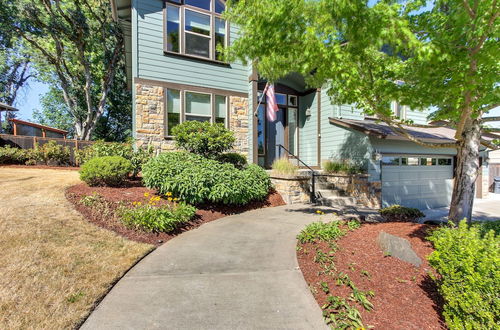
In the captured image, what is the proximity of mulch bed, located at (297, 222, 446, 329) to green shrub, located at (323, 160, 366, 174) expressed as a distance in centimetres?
454

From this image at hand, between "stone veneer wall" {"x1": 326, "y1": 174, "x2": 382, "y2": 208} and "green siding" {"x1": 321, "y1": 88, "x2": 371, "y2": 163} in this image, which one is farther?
"green siding" {"x1": 321, "y1": 88, "x2": 371, "y2": 163}

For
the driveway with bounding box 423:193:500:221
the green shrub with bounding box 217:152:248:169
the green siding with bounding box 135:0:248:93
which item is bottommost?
the driveway with bounding box 423:193:500:221

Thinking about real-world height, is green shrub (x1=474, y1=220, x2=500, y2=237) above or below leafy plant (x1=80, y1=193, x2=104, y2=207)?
below

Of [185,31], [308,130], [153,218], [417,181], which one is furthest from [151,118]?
[417,181]

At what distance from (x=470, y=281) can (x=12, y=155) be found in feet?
46.5

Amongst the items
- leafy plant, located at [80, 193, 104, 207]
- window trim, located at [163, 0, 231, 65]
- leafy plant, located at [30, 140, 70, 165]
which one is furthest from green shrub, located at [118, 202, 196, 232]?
leafy plant, located at [30, 140, 70, 165]

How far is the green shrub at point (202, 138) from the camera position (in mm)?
7531

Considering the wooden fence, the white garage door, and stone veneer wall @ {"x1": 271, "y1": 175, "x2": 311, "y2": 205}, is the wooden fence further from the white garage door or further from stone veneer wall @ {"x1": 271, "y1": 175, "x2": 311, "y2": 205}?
the white garage door

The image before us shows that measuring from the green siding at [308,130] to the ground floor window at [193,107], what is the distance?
3787 mm

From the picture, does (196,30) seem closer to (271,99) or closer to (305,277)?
(271,99)

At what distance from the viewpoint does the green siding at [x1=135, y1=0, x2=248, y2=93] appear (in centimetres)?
803

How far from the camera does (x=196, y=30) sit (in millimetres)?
8852

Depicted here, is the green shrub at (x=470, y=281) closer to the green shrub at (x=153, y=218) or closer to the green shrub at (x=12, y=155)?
the green shrub at (x=153, y=218)

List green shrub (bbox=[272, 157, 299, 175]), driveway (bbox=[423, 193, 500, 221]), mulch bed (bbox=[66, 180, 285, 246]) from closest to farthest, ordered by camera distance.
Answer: mulch bed (bbox=[66, 180, 285, 246])
driveway (bbox=[423, 193, 500, 221])
green shrub (bbox=[272, 157, 299, 175])
